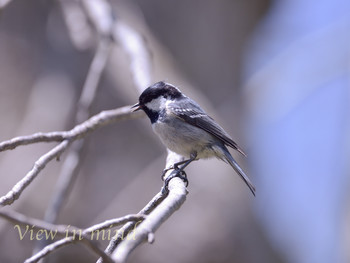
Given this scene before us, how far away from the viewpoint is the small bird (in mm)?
3629

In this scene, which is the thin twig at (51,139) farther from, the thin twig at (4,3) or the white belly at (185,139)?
the thin twig at (4,3)

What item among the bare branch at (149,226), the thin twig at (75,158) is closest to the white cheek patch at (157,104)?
the thin twig at (75,158)

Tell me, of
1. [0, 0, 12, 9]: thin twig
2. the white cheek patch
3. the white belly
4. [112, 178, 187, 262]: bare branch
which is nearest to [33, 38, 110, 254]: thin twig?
the white cheek patch

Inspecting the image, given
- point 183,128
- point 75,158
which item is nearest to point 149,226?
point 75,158

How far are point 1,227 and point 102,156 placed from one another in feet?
4.02

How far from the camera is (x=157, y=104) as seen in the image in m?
3.81

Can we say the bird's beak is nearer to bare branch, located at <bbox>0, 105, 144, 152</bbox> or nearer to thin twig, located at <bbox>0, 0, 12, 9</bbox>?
bare branch, located at <bbox>0, 105, 144, 152</bbox>

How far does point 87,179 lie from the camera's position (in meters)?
4.92

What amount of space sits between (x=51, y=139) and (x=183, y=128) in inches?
47.8

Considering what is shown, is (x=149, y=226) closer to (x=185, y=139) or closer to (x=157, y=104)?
(x=185, y=139)

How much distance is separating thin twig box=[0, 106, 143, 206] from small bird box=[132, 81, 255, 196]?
21 cm

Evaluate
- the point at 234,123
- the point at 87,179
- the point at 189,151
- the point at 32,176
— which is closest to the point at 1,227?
the point at 87,179

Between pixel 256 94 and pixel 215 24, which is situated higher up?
pixel 215 24

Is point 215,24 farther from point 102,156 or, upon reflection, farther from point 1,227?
point 1,227
